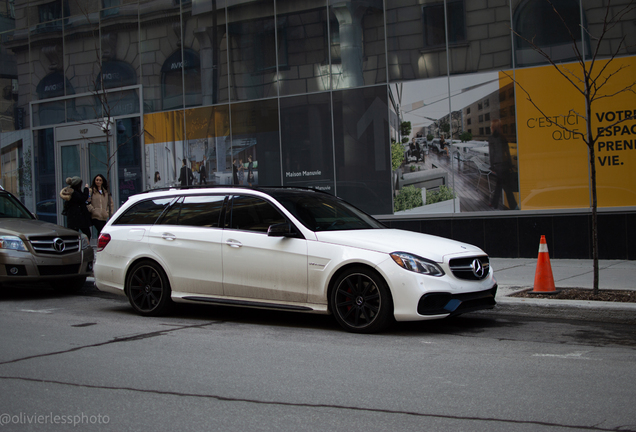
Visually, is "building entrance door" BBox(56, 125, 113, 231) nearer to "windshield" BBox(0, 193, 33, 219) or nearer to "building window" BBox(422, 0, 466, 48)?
"windshield" BBox(0, 193, 33, 219)

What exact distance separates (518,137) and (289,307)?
27.4 ft

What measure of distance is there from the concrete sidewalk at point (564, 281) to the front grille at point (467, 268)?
1563 millimetres

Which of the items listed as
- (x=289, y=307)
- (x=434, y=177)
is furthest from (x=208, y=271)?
(x=434, y=177)

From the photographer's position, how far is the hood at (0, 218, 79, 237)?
34.0 feet

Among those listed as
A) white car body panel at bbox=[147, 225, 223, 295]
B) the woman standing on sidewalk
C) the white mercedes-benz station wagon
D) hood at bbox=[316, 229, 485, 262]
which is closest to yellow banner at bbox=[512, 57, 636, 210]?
hood at bbox=[316, 229, 485, 262]

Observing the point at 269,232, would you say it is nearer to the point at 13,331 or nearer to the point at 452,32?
the point at 13,331

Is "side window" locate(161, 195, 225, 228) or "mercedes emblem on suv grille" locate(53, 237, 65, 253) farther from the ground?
"side window" locate(161, 195, 225, 228)

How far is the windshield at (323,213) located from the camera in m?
7.59

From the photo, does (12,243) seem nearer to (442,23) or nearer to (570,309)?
(570,309)

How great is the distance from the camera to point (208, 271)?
7.87 metres

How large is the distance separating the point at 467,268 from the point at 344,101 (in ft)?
31.1

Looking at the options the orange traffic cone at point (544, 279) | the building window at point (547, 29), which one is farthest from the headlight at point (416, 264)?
the building window at point (547, 29)

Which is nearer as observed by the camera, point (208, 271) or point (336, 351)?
point (336, 351)

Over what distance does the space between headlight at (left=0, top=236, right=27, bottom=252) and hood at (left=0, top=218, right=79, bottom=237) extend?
0.08 m
